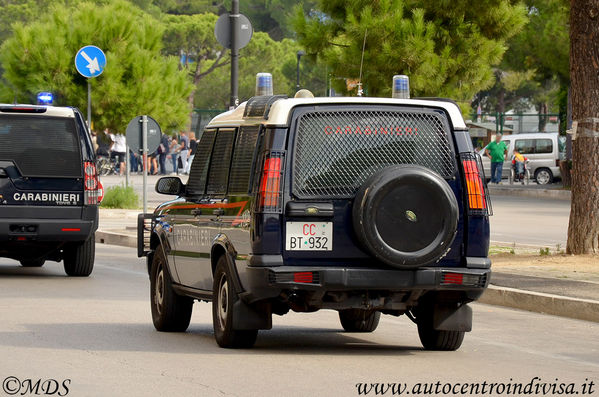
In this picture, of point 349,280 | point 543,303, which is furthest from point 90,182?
point 349,280

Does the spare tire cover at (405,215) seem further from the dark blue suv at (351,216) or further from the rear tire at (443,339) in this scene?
the rear tire at (443,339)

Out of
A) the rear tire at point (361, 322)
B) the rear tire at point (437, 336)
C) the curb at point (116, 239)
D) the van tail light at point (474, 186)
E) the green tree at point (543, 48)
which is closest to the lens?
the van tail light at point (474, 186)

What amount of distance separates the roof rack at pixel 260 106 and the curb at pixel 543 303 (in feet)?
14.1

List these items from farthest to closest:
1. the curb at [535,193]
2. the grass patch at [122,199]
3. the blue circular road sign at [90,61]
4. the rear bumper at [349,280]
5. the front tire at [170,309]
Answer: the curb at [535,193] → the grass patch at [122,199] → the blue circular road sign at [90,61] → the front tire at [170,309] → the rear bumper at [349,280]

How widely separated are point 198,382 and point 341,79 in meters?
20.1

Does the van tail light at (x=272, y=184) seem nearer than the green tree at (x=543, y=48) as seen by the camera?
Yes

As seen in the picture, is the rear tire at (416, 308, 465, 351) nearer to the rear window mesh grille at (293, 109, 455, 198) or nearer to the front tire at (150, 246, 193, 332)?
the rear window mesh grille at (293, 109, 455, 198)

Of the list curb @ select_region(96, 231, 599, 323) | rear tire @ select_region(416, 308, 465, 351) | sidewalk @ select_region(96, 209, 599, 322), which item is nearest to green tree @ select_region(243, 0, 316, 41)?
sidewalk @ select_region(96, 209, 599, 322)

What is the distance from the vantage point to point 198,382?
28.2ft

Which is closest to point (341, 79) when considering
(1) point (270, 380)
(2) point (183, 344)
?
(2) point (183, 344)

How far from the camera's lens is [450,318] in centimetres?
1015

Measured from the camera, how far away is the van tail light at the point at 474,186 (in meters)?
9.84

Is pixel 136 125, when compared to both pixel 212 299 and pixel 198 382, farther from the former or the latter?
pixel 198 382

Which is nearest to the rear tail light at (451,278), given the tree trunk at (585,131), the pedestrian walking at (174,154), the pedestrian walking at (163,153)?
A: the tree trunk at (585,131)
